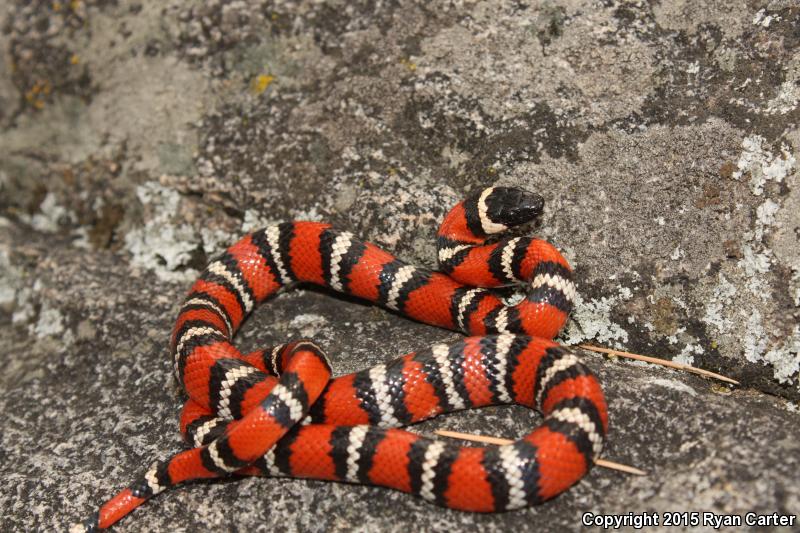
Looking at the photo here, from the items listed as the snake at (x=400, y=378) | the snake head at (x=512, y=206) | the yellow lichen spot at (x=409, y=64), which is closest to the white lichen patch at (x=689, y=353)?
the snake at (x=400, y=378)

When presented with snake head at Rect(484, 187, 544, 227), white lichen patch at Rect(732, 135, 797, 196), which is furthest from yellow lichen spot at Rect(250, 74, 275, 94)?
white lichen patch at Rect(732, 135, 797, 196)

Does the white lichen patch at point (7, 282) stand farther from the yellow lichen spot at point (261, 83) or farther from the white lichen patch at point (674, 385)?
the white lichen patch at point (674, 385)

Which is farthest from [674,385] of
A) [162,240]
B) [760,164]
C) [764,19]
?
[162,240]

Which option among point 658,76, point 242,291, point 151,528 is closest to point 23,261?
point 242,291

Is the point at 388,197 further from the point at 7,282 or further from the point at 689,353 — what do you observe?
the point at 7,282

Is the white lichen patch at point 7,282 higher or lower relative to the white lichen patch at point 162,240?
lower

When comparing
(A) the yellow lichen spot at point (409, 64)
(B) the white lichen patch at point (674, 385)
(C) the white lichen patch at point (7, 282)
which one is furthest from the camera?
(C) the white lichen patch at point (7, 282)

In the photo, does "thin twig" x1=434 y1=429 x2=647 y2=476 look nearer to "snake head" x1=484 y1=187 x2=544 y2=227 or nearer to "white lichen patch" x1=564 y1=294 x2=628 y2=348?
"white lichen patch" x1=564 y1=294 x2=628 y2=348
